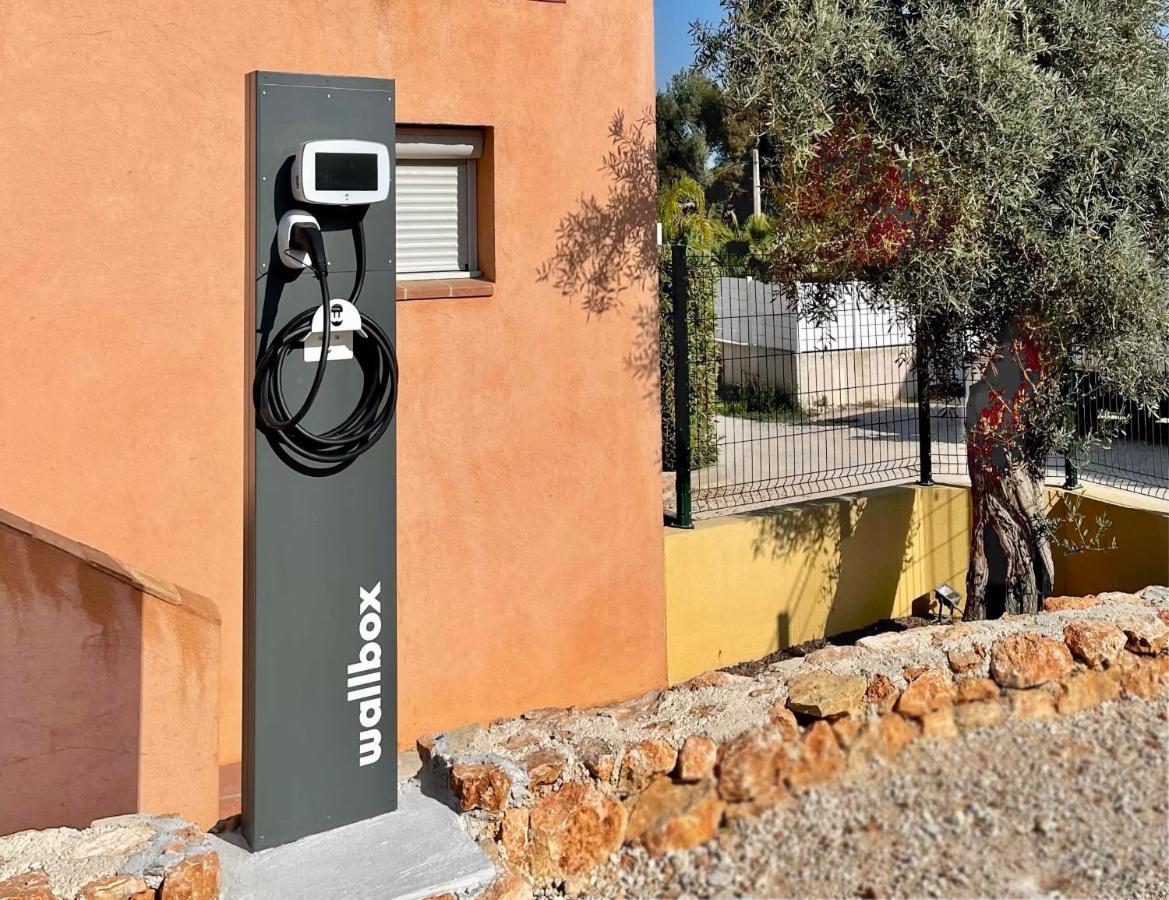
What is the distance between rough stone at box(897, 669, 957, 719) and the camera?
16.1 feet

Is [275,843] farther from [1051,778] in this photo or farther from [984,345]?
[984,345]

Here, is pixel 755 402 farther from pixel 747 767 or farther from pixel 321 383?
pixel 321 383

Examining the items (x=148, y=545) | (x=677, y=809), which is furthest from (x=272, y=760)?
(x=148, y=545)

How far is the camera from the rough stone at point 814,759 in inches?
180

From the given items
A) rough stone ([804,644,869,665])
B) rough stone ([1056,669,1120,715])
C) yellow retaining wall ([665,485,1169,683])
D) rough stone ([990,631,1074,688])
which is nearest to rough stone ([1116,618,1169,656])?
rough stone ([1056,669,1120,715])

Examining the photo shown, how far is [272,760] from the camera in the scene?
3730 mm

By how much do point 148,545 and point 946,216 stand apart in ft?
14.2

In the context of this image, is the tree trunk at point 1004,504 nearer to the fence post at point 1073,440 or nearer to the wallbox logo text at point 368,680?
the fence post at point 1073,440

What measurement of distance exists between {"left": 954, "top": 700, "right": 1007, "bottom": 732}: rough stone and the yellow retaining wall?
2.80 metres

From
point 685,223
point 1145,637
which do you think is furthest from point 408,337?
point 685,223

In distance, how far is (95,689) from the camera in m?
4.66

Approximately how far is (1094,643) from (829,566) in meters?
3.20

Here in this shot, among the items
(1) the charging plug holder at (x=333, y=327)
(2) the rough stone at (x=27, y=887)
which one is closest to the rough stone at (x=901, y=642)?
(1) the charging plug holder at (x=333, y=327)

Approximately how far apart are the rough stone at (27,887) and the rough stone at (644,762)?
185cm
